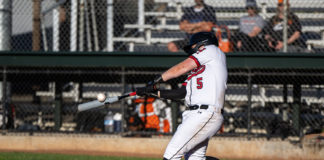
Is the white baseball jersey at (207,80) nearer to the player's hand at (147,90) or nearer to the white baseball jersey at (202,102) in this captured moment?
the white baseball jersey at (202,102)

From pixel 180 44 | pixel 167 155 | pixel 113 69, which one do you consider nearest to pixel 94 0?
pixel 113 69

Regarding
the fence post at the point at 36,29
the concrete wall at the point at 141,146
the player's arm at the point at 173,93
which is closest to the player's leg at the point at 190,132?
the player's arm at the point at 173,93

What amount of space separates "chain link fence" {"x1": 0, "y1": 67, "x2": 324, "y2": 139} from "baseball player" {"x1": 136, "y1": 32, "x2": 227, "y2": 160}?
3.68m

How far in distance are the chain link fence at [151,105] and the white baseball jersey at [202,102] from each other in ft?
12.1

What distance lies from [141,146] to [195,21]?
8.60 ft

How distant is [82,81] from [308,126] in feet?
16.0

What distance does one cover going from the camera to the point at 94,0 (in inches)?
368

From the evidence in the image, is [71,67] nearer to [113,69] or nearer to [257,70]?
[113,69]

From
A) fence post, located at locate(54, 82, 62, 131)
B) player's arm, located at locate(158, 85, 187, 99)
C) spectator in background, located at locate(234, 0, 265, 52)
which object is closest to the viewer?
player's arm, located at locate(158, 85, 187, 99)

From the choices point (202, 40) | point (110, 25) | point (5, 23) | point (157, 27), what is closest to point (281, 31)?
point (157, 27)

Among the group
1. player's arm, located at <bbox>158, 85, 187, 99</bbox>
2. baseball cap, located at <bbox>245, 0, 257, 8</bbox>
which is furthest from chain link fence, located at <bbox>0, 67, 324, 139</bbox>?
player's arm, located at <bbox>158, 85, 187, 99</bbox>

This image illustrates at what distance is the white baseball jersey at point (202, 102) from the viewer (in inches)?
161

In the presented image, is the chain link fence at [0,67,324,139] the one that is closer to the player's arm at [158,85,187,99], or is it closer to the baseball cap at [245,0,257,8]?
the baseball cap at [245,0,257,8]

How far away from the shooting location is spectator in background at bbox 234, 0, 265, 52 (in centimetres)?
824
